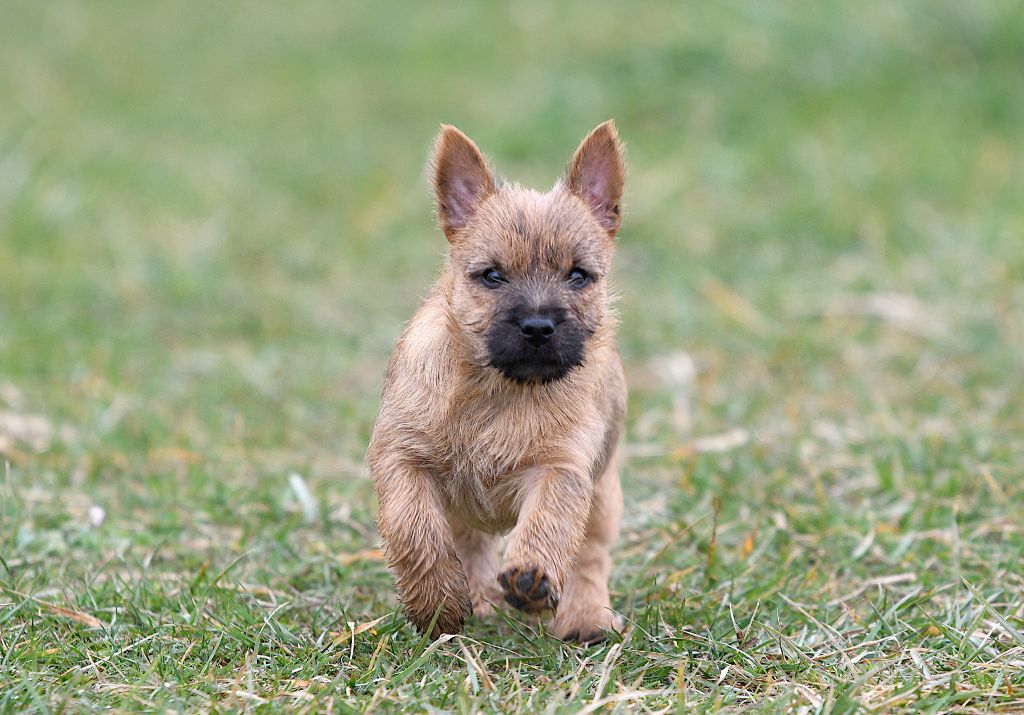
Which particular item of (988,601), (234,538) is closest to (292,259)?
(234,538)

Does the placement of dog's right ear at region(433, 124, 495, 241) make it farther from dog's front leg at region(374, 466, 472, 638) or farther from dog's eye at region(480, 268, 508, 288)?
dog's front leg at region(374, 466, 472, 638)

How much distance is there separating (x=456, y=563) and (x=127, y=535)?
1777 millimetres

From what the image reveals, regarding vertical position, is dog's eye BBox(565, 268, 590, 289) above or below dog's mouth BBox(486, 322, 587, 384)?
above

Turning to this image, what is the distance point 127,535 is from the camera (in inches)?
215

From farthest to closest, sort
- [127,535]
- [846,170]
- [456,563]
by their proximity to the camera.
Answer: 1. [846,170]
2. [127,535]
3. [456,563]

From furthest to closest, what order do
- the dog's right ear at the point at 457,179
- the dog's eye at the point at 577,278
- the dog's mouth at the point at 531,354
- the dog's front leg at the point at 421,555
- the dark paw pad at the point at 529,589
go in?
1. the dog's right ear at the point at 457,179
2. the dog's eye at the point at 577,278
3. the dog's front leg at the point at 421,555
4. the dog's mouth at the point at 531,354
5. the dark paw pad at the point at 529,589

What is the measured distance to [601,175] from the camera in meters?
4.75

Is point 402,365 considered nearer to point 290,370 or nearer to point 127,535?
point 127,535

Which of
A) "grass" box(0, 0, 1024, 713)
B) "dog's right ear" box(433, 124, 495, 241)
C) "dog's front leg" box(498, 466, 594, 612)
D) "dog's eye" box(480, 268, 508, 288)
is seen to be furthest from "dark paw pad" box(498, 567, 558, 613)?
"dog's right ear" box(433, 124, 495, 241)

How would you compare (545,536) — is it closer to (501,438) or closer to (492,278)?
(501,438)

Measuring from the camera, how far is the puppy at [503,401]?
419cm

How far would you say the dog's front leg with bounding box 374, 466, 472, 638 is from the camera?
4270 mm

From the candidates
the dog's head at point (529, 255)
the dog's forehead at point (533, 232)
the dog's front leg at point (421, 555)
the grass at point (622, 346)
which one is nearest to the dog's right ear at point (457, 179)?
the dog's head at point (529, 255)

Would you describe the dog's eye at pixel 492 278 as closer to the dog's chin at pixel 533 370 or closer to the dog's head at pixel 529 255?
the dog's head at pixel 529 255
